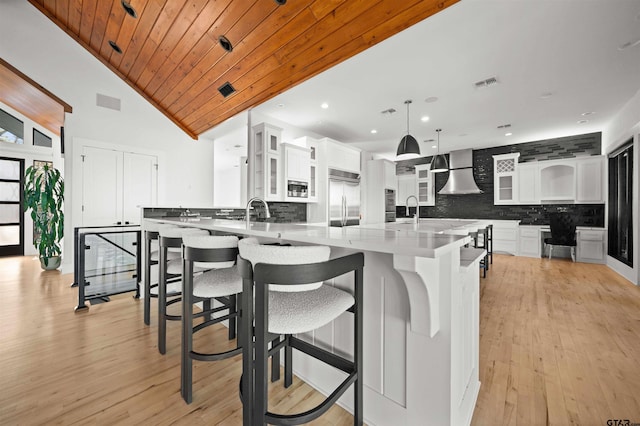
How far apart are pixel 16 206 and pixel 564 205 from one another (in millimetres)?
12508

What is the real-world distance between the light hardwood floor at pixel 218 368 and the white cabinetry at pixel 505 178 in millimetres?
3717

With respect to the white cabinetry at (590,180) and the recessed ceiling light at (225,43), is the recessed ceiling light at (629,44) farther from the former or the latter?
the recessed ceiling light at (225,43)

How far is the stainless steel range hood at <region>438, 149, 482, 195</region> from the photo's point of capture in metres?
7.05

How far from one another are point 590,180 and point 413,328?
22.5ft

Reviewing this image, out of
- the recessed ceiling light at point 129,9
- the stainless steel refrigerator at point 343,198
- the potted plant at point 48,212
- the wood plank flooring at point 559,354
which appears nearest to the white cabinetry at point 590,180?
the wood plank flooring at point 559,354

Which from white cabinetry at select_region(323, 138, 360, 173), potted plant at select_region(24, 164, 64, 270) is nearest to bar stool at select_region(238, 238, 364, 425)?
white cabinetry at select_region(323, 138, 360, 173)

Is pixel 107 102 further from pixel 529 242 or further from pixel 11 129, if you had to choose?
pixel 529 242

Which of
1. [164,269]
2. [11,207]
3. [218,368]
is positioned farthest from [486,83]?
[11,207]

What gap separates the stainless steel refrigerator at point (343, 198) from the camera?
527 cm

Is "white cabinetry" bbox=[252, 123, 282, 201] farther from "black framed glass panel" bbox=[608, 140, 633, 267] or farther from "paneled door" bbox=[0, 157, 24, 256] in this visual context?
"paneled door" bbox=[0, 157, 24, 256]

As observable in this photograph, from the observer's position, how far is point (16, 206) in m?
6.17

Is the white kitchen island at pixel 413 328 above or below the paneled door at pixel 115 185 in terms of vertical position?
below

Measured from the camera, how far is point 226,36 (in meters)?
2.86

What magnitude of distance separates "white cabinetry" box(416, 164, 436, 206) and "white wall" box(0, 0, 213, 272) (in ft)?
19.4
